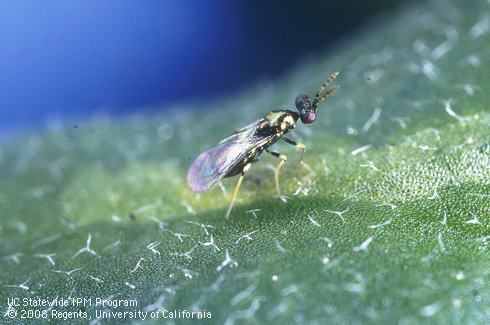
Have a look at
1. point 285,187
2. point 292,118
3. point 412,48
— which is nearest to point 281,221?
point 285,187

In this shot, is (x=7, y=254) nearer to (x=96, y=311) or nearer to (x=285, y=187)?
(x=96, y=311)

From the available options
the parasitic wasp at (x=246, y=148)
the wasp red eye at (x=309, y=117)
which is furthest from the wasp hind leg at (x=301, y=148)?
the wasp red eye at (x=309, y=117)

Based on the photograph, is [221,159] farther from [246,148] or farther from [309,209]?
[309,209]

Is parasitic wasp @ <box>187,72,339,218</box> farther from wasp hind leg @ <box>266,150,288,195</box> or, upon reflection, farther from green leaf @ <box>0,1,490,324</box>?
green leaf @ <box>0,1,490,324</box>

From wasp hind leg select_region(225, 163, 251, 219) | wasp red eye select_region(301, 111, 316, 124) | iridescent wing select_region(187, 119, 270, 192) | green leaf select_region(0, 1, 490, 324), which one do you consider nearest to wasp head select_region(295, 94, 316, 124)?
wasp red eye select_region(301, 111, 316, 124)

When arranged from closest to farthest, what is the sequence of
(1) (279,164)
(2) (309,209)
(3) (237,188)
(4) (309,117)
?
(2) (309,209)
(3) (237,188)
(1) (279,164)
(4) (309,117)

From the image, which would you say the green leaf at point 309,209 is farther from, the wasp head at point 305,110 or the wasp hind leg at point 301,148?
the wasp head at point 305,110

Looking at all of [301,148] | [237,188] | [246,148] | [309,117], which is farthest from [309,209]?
[309,117]
